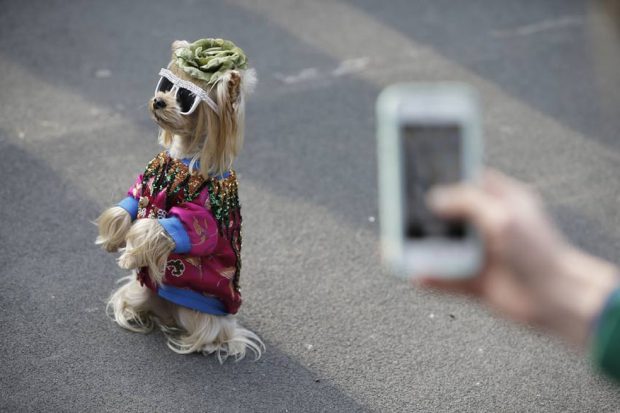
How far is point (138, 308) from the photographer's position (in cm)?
379

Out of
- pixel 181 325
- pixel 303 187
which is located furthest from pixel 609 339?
pixel 303 187

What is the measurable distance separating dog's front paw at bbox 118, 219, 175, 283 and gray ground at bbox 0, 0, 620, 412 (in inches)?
A: 22.9

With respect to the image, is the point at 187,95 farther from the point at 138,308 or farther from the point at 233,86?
the point at 138,308

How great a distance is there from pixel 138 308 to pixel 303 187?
59.7 inches

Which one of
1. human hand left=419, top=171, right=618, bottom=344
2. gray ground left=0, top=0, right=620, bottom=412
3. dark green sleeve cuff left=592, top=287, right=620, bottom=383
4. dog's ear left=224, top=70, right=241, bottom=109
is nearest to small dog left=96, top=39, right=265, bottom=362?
dog's ear left=224, top=70, right=241, bottom=109

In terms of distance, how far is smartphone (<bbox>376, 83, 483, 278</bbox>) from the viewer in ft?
4.70

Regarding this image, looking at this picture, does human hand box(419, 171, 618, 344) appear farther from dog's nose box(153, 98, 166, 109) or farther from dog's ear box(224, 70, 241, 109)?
dog's nose box(153, 98, 166, 109)

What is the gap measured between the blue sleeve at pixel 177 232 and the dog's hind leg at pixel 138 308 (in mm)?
522

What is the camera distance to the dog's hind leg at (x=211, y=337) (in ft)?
12.1

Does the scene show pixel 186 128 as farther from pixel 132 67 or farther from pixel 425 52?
pixel 425 52

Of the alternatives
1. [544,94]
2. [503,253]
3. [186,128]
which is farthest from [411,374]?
[544,94]

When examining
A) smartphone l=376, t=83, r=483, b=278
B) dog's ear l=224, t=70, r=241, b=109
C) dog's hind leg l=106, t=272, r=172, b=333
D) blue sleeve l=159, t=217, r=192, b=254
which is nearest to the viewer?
smartphone l=376, t=83, r=483, b=278

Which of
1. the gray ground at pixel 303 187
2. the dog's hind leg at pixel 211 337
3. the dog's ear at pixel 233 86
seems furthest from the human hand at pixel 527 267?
the dog's hind leg at pixel 211 337

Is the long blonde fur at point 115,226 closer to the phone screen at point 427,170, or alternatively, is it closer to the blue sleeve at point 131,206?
the blue sleeve at point 131,206
